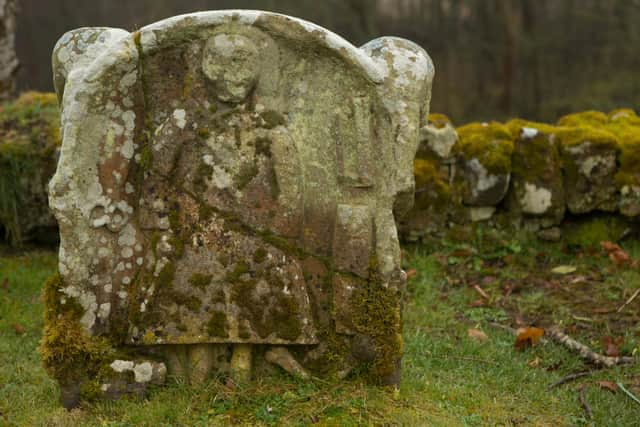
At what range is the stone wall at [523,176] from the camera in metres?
6.14

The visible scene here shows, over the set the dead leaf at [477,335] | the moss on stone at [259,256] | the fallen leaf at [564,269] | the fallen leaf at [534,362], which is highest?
the moss on stone at [259,256]

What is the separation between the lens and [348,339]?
3.64m

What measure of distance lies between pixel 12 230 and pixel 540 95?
11986mm

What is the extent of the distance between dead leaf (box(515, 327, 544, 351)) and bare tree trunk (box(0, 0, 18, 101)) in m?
6.00

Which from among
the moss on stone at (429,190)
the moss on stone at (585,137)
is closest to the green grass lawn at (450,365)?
the moss on stone at (429,190)

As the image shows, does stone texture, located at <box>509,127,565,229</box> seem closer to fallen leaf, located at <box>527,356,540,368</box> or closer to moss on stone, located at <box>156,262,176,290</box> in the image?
fallen leaf, located at <box>527,356,540,368</box>

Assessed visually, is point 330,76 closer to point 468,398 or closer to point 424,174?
point 468,398

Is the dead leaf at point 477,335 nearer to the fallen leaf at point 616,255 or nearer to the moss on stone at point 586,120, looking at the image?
the fallen leaf at point 616,255

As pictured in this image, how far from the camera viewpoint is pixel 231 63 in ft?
11.3

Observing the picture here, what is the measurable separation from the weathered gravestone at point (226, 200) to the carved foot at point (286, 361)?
11 millimetres

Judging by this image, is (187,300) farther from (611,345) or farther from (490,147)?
(490,147)

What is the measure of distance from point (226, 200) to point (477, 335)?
2200mm

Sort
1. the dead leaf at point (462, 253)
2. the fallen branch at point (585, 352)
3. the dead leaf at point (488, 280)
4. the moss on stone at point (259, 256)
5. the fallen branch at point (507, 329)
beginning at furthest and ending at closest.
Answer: the dead leaf at point (462, 253), the dead leaf at point (488, 280), the fallen branch at point (507, 329), the fallen branch at point (585, 352), the moss on stone at point (259, 256)

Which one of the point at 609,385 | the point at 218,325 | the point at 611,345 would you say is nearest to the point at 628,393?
the point at 609,385
